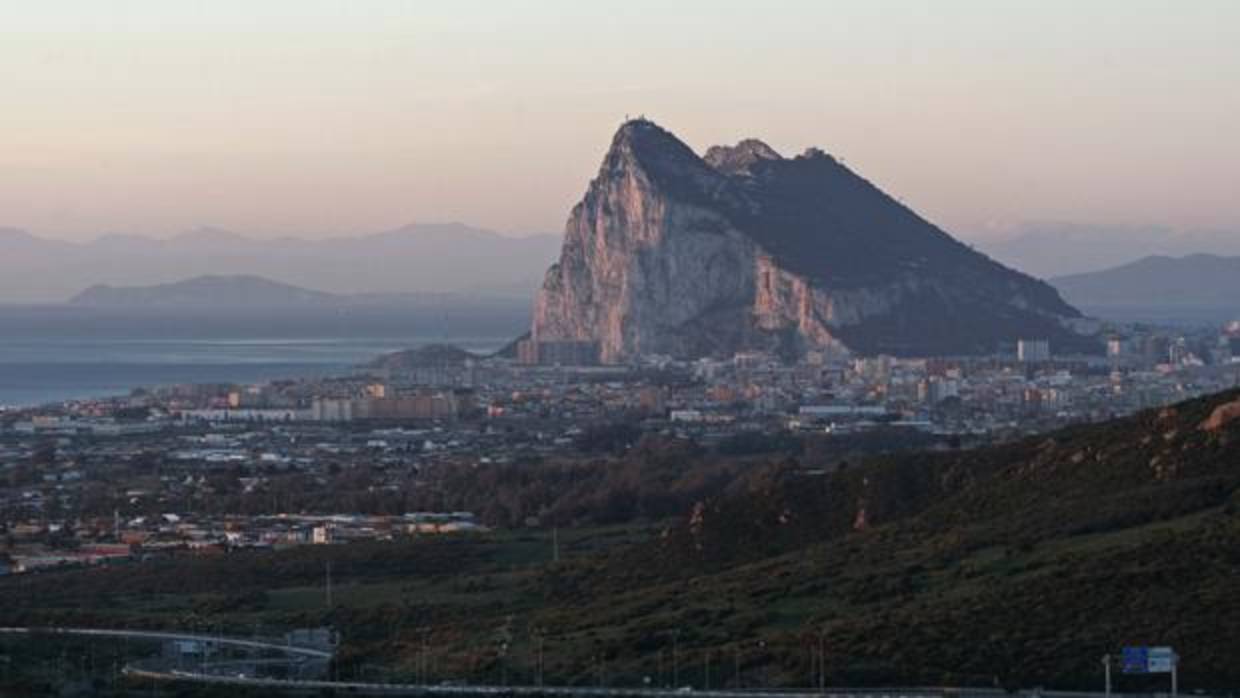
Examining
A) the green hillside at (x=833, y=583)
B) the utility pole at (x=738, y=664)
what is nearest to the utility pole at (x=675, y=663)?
the green hillside at (x=833, y=583)

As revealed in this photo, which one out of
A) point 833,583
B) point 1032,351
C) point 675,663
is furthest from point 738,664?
point 1032,351

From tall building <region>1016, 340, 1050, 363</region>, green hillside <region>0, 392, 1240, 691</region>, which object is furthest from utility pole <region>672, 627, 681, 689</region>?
tall building <region>1016, 340, 1050, 363</region>

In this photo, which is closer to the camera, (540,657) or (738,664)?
(738,664)

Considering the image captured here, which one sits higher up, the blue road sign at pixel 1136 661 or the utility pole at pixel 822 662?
the blue road sign at pixel 1136 661

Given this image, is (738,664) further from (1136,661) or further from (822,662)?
(1136,661)

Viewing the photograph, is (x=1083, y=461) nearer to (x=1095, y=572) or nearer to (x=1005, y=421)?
(x=1095, y=572)

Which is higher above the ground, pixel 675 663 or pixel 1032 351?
pixel 1032 351

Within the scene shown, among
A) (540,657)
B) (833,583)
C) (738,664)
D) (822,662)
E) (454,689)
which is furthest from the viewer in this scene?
(833,583)

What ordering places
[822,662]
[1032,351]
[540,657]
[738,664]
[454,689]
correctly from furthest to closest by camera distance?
[1032,351] → [540,657] → [738,664] → [454,689] → [822,662]

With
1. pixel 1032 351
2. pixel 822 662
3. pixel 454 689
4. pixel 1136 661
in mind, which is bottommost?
pixel 454 689

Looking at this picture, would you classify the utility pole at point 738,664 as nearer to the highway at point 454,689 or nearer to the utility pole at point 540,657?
the highway at point 454,689

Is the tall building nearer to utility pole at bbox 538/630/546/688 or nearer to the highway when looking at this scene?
utility pole at bbox 538/630/546/688
